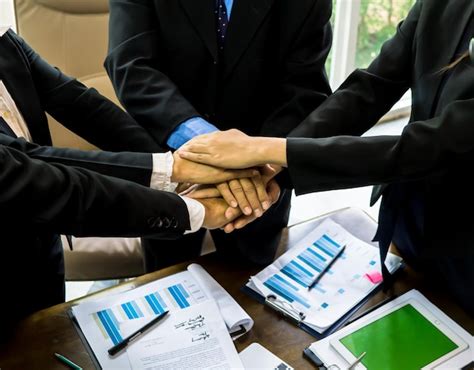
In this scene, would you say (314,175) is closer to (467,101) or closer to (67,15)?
(467,101)

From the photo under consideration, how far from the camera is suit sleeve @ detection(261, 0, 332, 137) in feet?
5.01

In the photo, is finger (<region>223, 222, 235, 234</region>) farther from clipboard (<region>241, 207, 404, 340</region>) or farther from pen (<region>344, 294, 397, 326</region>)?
pen (<region>344, 294, 397, 326</region>)

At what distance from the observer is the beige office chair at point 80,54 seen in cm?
184

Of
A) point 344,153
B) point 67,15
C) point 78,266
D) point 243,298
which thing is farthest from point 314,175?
point 67,15

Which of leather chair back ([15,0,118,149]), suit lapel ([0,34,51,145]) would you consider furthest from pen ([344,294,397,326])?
leather chair back ([15,0,118,149])

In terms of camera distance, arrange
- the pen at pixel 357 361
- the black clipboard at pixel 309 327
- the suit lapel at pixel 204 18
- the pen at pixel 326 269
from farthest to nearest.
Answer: the suit lapel at pixel 204 18, the pen at pixel 326 269, the black clipboard at pixel 309 327, the pen at pixel 357 361

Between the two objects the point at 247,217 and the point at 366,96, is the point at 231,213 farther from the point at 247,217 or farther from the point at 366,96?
the point at 366,96

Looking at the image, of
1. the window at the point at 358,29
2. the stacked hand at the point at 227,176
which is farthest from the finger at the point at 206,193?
the window at the point at 358,29

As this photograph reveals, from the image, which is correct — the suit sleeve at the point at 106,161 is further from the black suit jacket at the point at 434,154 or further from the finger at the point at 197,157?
the black suit jacket at the point at 434,154

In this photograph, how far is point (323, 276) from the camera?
4.32ft

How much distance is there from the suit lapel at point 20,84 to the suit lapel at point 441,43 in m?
0.98

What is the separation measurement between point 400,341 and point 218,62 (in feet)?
2.83

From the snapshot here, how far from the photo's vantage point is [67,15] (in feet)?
6.82

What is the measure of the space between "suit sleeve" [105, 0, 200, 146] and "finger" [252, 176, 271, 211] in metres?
0.25
